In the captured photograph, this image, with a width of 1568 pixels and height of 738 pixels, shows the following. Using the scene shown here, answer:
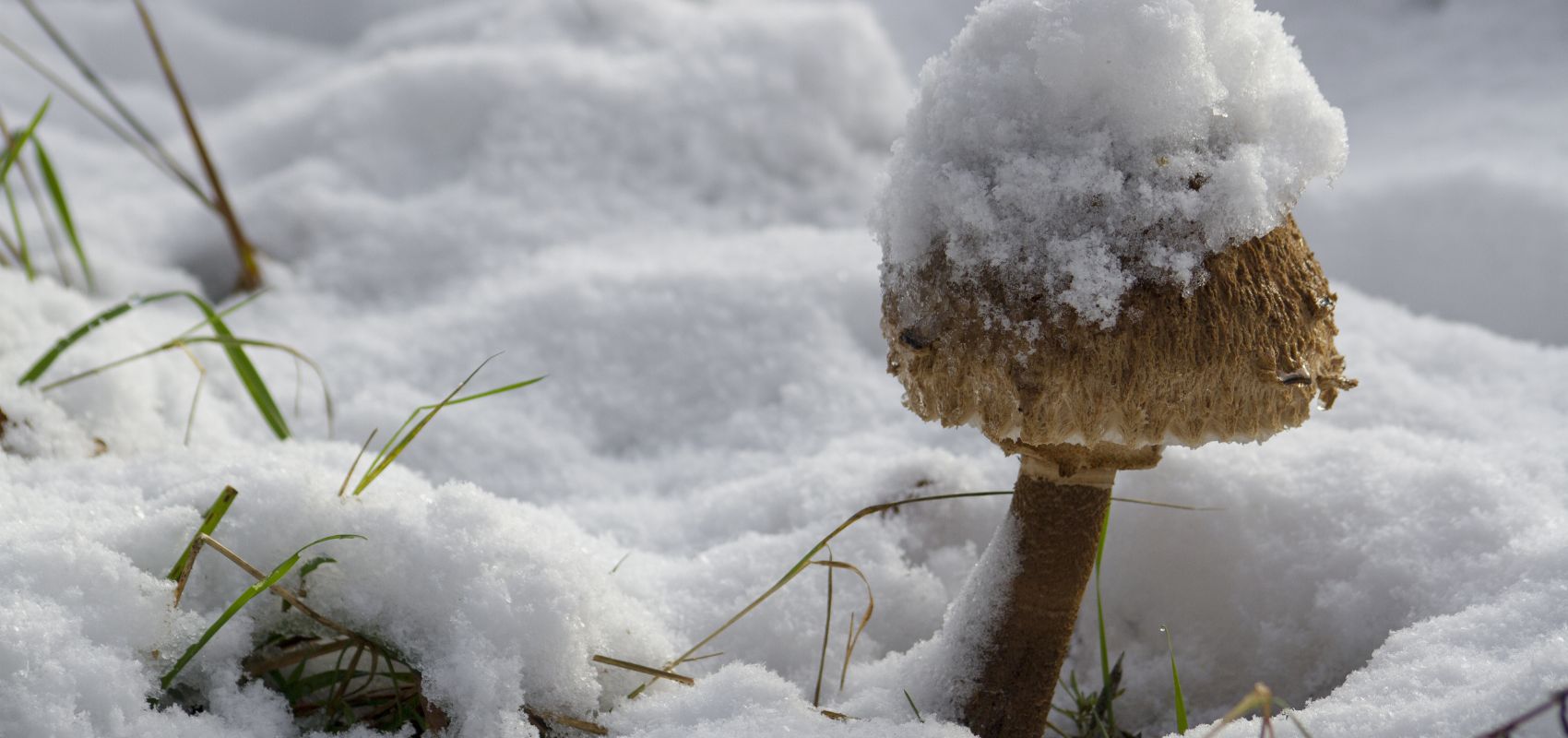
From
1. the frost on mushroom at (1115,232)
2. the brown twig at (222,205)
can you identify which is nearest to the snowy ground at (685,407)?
the brown twig at (222,205)

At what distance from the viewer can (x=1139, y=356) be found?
1267 mm

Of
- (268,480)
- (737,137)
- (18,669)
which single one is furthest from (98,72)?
(18,669)

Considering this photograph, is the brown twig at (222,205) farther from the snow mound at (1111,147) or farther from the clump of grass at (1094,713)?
the clump of grass at (1094,713)

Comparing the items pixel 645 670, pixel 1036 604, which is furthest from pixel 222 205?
pixel 1036 604

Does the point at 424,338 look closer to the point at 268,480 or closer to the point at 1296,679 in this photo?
the point at 268,480

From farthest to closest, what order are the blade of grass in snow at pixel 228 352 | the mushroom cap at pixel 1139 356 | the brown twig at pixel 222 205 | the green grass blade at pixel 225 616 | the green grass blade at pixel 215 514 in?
1. the brown twig at pixel 222 205
2. the blade of grass in snow at pixel 228 352
3. the green grass blade at pixel 215 514
4. the green grass blade at pixel 225 616
5. the mushroom cap at pixel 1139 356

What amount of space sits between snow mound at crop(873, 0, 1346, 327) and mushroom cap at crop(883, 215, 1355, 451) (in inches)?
1.1

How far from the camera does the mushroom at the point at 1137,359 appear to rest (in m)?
1.27

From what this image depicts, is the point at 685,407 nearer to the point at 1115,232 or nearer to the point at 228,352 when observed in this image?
the point at 228,352

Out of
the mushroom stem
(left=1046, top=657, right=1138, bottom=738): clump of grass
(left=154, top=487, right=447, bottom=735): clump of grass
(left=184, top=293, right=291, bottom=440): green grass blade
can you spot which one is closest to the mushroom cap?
the mushroom stem

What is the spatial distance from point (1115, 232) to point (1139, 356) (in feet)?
0.49

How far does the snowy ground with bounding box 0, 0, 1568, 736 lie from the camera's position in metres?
1.46

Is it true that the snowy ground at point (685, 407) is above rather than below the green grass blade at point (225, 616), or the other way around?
above

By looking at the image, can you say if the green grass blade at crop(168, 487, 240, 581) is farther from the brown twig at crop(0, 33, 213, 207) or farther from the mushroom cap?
the brown twig at crop(0, 33, 213, 207)
